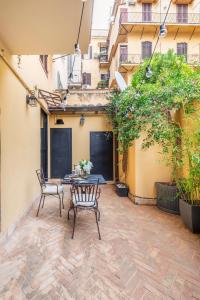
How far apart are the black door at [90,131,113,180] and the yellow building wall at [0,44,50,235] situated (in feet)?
8.83

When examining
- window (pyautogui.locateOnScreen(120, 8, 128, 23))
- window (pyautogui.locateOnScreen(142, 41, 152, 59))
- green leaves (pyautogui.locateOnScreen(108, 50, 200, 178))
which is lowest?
green leaves (pyautogui.locateOnScreen(108, 50, 200, 178))

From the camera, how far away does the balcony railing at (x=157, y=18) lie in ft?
32.2

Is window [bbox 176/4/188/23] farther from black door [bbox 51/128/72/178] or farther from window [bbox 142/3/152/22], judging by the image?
black door [bbox 51/128/72/178]

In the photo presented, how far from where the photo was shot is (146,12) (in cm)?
1025

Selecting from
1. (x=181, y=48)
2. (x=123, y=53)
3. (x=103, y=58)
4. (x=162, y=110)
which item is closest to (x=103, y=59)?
(x=103, y=58)

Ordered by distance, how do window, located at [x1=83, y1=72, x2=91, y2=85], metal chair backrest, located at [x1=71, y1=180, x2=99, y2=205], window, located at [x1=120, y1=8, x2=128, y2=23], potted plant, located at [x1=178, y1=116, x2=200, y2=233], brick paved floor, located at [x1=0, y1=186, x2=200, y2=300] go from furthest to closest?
window, located at [x1=83, y1=72, x2=91, y2=85] → window, located at [x1=120, y1=8, x2=128, y2=23] → metal chair backrest, located at [x1=71, y1=180, x2=99, y2=205] → potted plant, located at [x1=178, y1=116, x2=200, y2=233] → brick paved floor, located at [x1=0, y1=186, x2=200, y2=300]

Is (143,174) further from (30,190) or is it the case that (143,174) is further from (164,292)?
(164,292)

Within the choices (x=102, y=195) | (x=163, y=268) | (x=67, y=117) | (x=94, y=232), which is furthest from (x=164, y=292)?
(x=67, y=117)

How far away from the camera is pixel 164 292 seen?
179 cm

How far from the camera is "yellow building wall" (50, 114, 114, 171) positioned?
7.13 metres

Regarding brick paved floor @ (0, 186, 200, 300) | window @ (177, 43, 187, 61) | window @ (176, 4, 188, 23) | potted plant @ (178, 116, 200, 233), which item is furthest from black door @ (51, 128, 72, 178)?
window @ (176, 4, 188, 23)

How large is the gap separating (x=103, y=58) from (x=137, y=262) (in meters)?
15.4

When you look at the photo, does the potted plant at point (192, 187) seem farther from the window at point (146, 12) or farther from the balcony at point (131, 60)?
the window at point (146, 12)

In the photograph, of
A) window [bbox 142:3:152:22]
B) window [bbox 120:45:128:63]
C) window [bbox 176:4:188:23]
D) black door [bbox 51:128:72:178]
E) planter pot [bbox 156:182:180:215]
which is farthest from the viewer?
window [bbox 176:4:188:23]
